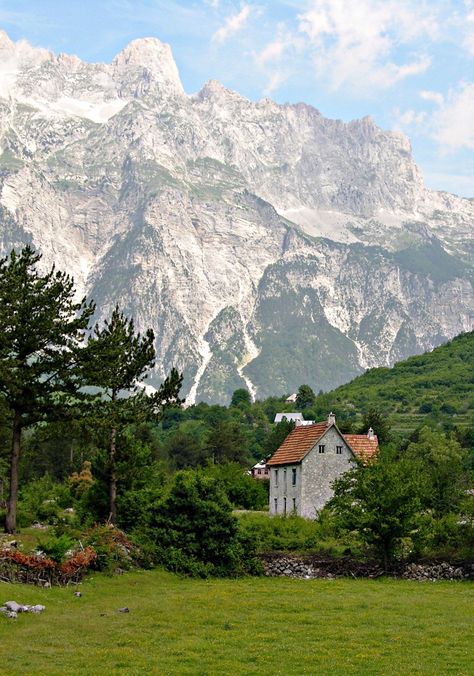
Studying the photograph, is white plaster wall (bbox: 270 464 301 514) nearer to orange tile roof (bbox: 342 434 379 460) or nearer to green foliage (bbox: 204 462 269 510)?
orange tile roof (bbox: 342 434 379 460)

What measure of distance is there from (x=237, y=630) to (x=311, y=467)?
47341 millimetres

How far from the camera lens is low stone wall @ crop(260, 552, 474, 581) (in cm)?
4706

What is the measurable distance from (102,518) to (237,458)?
3292 inches

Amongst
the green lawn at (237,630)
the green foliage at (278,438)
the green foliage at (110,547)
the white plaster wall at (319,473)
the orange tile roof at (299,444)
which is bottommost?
the green lawn at (237,630)

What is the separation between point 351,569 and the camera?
47.8 meters

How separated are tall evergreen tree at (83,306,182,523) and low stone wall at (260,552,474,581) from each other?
1006cm

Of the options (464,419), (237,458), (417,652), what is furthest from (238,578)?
(464,419)

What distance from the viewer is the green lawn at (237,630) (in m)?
24.1

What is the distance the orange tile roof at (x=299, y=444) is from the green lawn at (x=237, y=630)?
34.7m

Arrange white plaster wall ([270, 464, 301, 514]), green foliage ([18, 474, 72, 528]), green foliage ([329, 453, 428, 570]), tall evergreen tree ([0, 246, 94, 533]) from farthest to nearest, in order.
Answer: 1. white plaster wall ([270, 464, 301, 514])
2. green foliage ([18, 474, 72, 528])
3. green foliage ([329, 453, 428, 570])
4. tall evergreen tree ([0, 246, 94, 533])

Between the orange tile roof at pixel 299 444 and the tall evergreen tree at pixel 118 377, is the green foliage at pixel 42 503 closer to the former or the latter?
the tall evergreen tree at pixel 118 377

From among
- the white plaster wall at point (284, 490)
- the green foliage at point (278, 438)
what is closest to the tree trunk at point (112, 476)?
the white plaster wall at point (284, 490)

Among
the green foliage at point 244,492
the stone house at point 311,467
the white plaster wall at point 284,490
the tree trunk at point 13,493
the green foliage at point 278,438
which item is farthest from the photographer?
the green foliage at point 278,438

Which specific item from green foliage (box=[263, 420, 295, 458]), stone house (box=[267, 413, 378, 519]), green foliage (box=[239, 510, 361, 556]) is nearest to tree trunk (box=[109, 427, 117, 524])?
green foliage (box=[239, 510, 361, 556])
